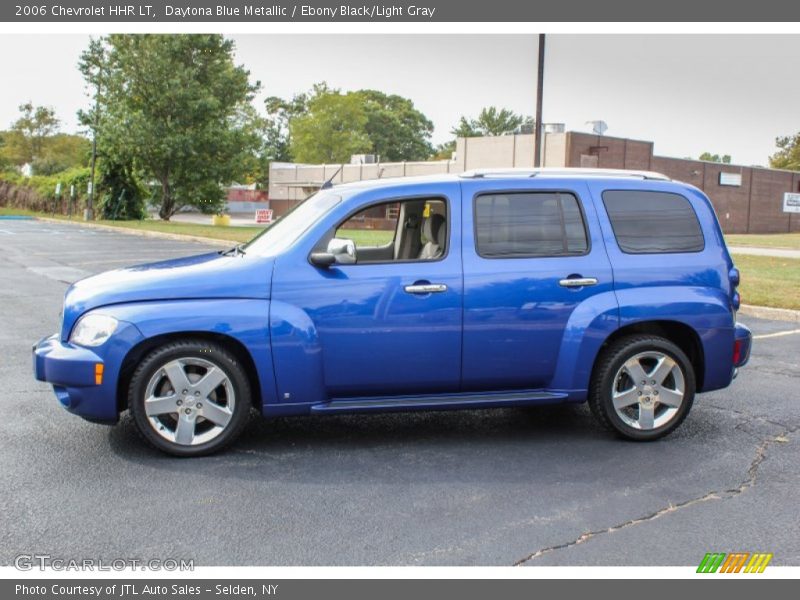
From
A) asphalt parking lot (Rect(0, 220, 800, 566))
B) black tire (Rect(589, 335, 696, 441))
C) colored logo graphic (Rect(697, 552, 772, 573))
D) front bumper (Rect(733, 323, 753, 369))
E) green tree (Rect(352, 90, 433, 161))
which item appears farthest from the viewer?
green tree (Rect(352, 90, 433, 161))

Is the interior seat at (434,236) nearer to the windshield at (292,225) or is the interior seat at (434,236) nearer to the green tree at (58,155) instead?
the windshield at (292,225)

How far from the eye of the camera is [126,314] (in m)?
4.93

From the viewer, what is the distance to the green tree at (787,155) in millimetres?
92125

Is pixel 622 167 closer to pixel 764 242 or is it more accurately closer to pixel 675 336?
pixel 764 242

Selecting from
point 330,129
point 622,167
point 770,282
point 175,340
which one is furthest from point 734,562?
point 330,129

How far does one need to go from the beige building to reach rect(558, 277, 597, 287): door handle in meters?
40.3


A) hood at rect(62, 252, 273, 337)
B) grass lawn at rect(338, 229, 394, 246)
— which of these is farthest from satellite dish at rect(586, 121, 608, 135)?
hood at rect(62, 252, 273, 337)

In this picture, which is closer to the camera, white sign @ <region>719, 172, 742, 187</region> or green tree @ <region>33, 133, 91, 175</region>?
white sign @ <region>719, 172, 742, 187</region>

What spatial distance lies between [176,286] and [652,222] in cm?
329

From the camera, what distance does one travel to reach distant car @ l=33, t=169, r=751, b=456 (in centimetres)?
500

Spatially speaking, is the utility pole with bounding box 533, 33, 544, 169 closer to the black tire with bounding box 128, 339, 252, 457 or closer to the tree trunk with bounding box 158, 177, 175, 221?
the black tire with bounding box 128, 339, 252, 457

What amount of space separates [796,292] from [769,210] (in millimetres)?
54713

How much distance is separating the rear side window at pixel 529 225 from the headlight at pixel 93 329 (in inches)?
94.6

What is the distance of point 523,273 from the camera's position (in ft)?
17.6
